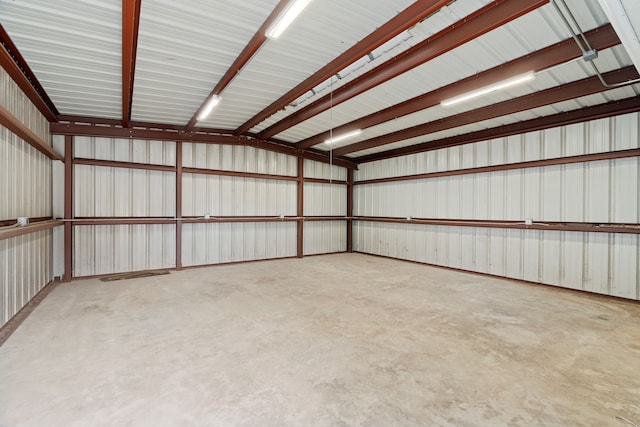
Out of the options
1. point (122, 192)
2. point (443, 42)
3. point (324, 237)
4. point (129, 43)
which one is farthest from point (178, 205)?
point (443, 42)

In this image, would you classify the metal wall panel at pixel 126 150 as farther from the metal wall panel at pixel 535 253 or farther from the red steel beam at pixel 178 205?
the metal wall panel at pixel 535 253

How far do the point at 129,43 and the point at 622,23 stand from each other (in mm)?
4742

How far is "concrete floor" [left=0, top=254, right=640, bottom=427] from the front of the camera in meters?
2.32

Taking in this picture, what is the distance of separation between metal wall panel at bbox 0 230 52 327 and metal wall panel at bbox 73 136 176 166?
1.88 m

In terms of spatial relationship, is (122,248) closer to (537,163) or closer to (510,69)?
(510,69)

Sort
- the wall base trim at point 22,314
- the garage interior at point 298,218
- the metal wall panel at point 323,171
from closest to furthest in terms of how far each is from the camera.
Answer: the garage interior at point 298,218 → the wall base trim at point 22,314 → the metal wall panel at point 323,171

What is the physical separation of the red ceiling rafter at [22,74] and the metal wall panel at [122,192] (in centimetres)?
145

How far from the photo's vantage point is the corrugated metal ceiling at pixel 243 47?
326 cm

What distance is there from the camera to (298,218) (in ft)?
31.2

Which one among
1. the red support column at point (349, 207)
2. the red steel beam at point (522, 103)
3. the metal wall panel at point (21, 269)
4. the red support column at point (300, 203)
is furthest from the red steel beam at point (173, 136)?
the red steel beam at point (522, 103)

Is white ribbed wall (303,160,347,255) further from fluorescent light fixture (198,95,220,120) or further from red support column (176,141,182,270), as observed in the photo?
fluorescent light fixture (198,95,220,120)

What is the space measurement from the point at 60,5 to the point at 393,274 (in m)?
7.00

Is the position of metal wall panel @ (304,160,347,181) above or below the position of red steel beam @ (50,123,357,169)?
below

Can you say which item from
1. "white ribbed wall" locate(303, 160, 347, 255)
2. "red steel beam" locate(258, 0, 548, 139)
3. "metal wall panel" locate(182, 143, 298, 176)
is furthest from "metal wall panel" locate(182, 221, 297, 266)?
"red steel beam" locate(258, 0, 548, 139)
